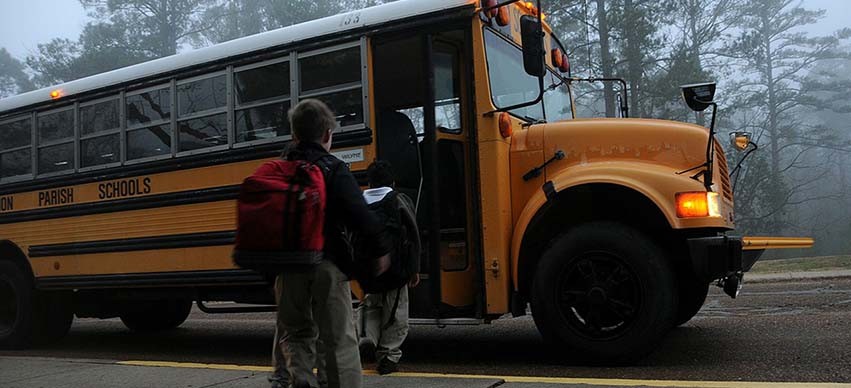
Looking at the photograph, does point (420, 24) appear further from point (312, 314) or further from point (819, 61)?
point (819, 61)

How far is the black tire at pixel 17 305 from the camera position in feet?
23.6

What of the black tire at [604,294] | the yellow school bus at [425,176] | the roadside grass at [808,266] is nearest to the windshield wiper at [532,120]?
the yellow school bus at [425,176]

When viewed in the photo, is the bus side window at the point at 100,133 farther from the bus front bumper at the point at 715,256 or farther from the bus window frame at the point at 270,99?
the bus front bumper at the point at 715,256

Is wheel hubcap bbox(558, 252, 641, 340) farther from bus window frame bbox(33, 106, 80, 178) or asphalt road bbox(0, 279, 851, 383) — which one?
bus window frame bbox(33, 106, 80, 178)

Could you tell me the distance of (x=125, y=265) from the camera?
6480 millimetres

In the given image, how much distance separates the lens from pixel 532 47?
4684 millimetres

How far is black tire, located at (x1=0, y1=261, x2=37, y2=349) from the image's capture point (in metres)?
7.21

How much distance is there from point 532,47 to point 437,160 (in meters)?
1.03

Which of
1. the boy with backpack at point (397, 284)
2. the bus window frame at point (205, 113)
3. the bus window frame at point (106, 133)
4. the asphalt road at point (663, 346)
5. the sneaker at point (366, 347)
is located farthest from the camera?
the bus window frame at point (106, 133)

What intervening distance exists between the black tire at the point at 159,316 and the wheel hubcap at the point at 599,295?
519cm

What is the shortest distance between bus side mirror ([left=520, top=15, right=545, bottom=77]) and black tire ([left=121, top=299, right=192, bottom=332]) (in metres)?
5.37

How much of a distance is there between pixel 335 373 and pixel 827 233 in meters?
39.6

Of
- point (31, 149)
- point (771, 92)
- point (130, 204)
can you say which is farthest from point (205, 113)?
point (771, 92)

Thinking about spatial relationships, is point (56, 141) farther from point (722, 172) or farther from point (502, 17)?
point (722, 172)
